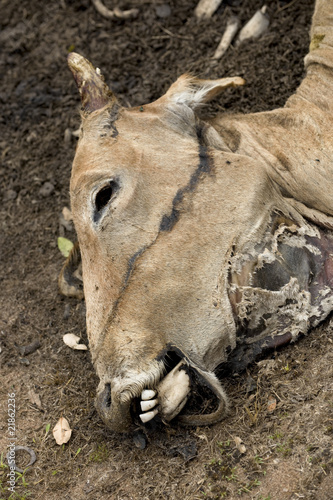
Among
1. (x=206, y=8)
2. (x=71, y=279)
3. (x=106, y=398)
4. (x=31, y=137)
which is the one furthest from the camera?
(x=206, y=8)

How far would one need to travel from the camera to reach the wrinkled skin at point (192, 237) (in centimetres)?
310

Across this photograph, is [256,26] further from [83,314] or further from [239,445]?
[239,445]

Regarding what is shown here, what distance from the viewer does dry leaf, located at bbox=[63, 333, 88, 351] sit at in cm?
397

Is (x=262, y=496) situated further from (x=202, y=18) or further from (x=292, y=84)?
(x=202, y=18)

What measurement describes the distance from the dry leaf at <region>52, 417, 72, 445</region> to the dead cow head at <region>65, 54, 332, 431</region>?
1.77ft

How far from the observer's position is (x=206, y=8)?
573 centimetres

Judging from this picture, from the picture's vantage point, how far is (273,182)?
11.7ft

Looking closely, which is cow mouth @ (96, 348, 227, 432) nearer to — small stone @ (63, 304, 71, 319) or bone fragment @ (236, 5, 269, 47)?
small stone @ (63, 304, 71, 319)

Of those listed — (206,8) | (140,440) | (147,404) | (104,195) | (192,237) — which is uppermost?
(206,8)

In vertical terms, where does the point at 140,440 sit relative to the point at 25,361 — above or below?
above

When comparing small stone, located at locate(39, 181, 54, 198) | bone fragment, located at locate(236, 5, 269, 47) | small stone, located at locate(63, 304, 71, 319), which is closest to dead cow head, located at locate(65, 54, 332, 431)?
small stone, located at locate(63, 304, 71, 319)

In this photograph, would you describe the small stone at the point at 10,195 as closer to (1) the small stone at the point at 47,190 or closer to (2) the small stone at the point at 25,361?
(1) the small stone at the point at 47,190

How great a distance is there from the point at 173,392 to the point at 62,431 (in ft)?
2.87

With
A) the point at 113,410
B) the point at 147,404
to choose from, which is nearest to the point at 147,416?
the point at 147,404
